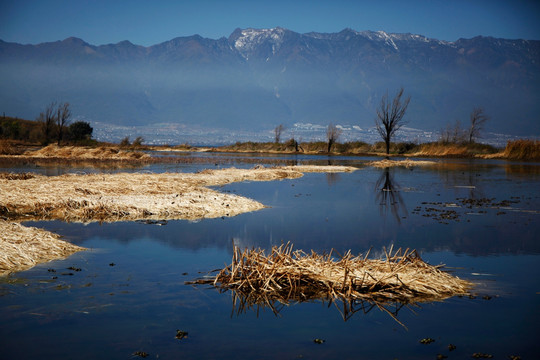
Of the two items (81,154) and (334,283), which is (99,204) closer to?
(334,283)

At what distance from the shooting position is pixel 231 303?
8141 millimetres

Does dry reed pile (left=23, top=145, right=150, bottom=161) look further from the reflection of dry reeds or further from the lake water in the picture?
the reflection of dry reeds

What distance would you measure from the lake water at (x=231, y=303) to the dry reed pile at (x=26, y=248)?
33 centimetres

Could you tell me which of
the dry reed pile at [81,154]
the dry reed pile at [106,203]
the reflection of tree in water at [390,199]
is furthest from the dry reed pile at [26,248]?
the dry reed pile at [81,154]

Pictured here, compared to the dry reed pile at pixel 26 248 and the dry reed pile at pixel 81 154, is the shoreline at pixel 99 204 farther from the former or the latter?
the dry reed pile at pixel 81 154

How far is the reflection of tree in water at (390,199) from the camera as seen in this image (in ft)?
61.1

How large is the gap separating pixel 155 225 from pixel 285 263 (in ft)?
23.5

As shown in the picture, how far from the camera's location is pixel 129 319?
7344 millimetres

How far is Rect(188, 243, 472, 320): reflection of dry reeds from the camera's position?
8.22 m

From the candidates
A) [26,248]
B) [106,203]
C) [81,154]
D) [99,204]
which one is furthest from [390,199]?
[81,154]

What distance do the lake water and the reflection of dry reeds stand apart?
0.81ft

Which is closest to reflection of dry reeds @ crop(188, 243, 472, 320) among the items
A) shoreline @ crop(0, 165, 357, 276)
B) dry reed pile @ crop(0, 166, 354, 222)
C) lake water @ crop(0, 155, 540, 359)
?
lake water @ crop(0, 155, 540, 359)

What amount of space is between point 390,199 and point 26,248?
16299 millimetres

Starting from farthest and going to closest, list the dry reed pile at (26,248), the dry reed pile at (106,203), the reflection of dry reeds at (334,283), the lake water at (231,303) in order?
the dry reed pile at (106,203)
the dry reed pile at (26,248)
the reflection of dry reeds at (334,283)
the lake water at (231,303)
